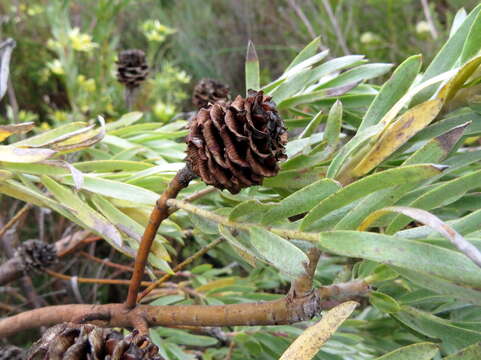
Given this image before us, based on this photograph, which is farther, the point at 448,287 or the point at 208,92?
the point at 208,92

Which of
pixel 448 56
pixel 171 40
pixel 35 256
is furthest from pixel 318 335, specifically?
pixel 171 40

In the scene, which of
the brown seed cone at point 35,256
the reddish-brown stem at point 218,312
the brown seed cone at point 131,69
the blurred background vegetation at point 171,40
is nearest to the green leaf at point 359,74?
the reddish-brown stem at point 218,312

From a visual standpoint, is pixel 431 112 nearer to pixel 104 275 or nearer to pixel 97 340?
pixel 97 340

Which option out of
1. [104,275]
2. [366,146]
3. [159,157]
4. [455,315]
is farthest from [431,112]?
[104,275]

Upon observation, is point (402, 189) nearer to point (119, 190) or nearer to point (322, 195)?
point (322, 195)

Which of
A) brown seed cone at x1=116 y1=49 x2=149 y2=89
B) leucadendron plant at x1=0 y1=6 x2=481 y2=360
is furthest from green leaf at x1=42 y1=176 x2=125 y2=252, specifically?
Answer: brown seed cone at x1=116 y1=49 x2=149 y2=89

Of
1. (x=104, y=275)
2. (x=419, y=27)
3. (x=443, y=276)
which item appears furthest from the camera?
(x=419, y=27)

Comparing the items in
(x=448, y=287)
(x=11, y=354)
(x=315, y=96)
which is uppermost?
(x=315, y=96)
